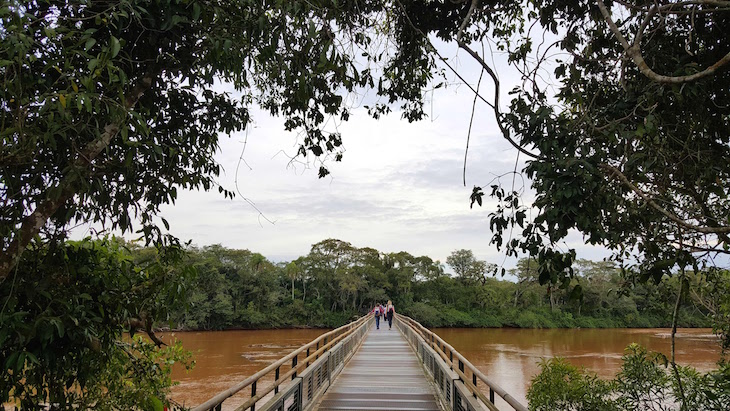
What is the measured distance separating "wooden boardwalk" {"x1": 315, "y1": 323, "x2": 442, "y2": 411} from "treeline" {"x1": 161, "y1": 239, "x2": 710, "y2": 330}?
1282 inches

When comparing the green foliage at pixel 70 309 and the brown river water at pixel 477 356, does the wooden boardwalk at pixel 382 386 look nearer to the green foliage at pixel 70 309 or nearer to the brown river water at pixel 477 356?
the green foliage at pixel 70 309

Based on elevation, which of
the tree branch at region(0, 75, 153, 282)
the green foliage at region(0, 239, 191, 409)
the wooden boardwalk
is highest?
the tree branch at region(0, 75, 153, 282)

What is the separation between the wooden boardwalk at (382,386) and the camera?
17.6 feet

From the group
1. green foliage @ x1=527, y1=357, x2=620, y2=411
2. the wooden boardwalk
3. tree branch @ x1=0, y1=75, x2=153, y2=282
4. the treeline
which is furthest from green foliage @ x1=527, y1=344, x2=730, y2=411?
the treeline

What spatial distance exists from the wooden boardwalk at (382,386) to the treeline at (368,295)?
107 feet

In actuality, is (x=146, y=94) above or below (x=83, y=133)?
above

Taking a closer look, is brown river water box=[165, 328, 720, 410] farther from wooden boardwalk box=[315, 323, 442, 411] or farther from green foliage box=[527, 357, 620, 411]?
green foliage box=[527, 357, 620, 411]

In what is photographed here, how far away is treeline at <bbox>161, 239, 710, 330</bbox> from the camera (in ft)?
143

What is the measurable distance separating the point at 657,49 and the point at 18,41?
3.85m

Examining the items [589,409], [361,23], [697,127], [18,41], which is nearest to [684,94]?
[697,127]

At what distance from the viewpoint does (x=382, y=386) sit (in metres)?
6.54

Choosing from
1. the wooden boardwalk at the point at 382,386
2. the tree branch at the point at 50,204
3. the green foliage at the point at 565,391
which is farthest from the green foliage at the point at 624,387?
the tree branch at the point at 50,204

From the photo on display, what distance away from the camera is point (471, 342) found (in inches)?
1368

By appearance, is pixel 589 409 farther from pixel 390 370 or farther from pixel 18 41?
pixel 18 41
